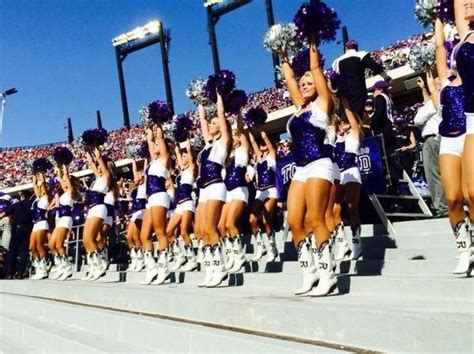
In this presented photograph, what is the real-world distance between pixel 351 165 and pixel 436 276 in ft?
6.12

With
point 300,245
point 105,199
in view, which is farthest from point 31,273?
point 300,245

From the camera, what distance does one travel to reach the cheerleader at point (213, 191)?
5.27 meters

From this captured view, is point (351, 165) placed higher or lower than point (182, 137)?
lower

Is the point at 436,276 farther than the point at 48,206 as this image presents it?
No

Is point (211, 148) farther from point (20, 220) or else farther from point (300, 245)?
point (20, 220)

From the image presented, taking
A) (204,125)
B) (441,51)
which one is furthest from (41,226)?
(441,51)

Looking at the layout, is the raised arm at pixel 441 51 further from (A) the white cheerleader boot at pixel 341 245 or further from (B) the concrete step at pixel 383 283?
(A) the white cheerleader boot at pixel 341 245

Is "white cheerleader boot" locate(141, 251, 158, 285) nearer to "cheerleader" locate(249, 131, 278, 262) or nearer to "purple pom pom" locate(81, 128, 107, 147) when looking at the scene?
"cheerleader" locate(249, 131, 278, 262)

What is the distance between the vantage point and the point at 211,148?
19.4 feet

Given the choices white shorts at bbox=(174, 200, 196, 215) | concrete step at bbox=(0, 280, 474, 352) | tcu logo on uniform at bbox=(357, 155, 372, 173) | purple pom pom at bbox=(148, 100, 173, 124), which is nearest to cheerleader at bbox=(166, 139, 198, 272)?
white shorts at bbox=(174, 200, 196, 215)

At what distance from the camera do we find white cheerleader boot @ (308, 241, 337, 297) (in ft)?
12.3

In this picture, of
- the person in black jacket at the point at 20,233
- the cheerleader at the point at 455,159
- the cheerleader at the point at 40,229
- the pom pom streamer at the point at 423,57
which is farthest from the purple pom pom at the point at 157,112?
the person in black jacket at the point at 20,233

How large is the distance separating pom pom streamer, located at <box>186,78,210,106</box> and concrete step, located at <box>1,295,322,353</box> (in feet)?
7.74

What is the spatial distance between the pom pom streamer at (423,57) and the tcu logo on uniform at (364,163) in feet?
3.60
